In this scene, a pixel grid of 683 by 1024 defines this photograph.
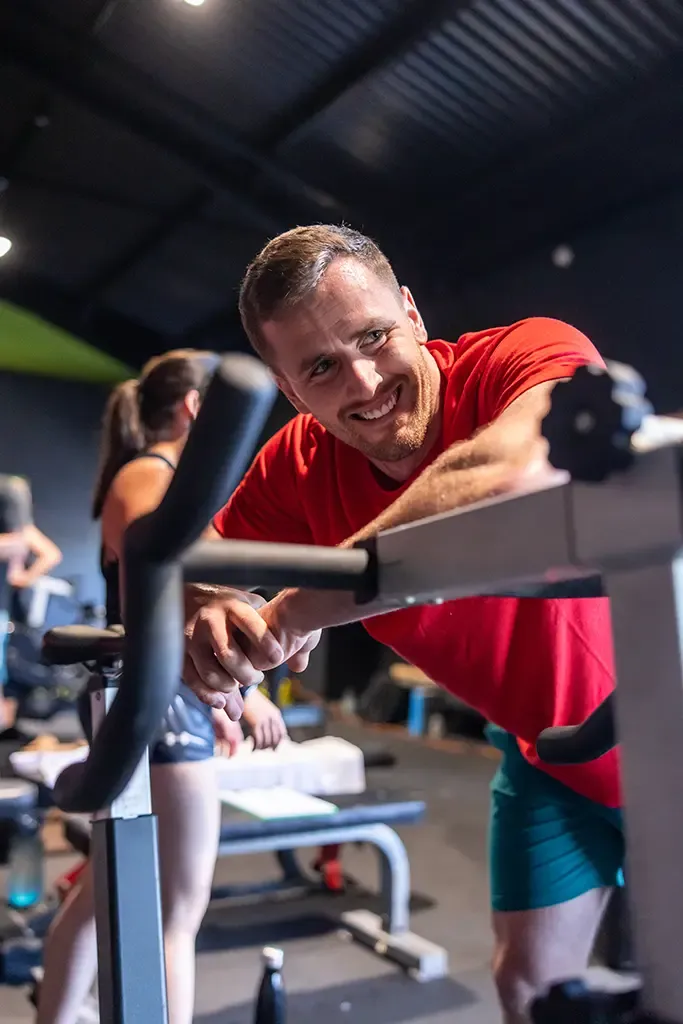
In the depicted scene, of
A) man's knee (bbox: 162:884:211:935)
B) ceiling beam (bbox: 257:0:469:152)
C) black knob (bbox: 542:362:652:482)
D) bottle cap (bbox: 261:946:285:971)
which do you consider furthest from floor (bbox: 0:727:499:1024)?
ceiling beam (bbox: 257:0:469:152)

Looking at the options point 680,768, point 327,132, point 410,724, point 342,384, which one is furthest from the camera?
point 410,724

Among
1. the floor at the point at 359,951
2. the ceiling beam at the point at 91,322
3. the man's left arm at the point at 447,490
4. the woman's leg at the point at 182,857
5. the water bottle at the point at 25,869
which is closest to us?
the man's left arm at the point at 447,490

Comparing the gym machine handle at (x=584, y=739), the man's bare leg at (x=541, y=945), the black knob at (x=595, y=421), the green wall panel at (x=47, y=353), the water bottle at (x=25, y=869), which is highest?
the green wall panel at (x=47, y=353)

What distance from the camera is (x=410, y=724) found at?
239 inches

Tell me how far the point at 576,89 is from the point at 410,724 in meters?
3.80

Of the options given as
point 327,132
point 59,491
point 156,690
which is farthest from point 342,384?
point 59,491

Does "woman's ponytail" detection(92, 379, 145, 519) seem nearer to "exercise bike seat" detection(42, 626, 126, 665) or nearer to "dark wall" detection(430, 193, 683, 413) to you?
"exercise bike seat" detection(42, 626, 126, 665)

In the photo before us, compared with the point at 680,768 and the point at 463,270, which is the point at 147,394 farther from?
the point at 463,270

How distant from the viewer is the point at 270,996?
1149 mm

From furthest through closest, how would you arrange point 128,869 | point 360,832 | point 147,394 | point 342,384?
point 360,832
point 147,394
point 342,384
point 128,869

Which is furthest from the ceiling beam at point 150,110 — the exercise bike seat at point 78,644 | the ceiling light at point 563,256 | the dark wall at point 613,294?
the exercise bike seat at point 78,644

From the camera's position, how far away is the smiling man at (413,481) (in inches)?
42.1

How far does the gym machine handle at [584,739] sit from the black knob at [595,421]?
0.74 ft

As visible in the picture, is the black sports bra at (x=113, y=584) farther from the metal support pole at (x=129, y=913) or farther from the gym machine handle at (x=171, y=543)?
the gym machine handle at (x=171, y=543)
